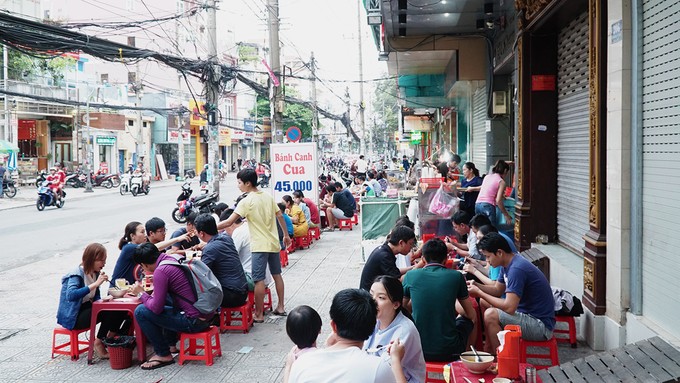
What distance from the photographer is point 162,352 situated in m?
6.16

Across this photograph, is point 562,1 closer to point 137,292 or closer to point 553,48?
point 553,48

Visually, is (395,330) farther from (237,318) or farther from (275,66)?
(275,66)

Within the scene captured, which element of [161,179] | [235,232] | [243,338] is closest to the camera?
[243,338]

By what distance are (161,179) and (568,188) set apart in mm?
42335

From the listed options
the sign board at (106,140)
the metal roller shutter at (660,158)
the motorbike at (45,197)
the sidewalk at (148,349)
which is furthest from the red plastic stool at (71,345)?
the sign board at (106,140)

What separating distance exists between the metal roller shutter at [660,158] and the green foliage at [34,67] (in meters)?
34.3

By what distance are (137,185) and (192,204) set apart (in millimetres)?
12781

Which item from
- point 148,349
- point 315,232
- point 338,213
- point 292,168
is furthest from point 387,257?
point 338,213

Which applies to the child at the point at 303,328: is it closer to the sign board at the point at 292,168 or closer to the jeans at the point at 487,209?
the jeans at the point at 487,209

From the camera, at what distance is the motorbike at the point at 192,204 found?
1866cm

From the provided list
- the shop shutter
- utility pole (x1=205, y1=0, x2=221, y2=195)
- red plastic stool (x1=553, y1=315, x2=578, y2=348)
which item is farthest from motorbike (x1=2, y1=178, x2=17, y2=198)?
red plastic stool (x1=553, y1=315, x2=578, y2=348)

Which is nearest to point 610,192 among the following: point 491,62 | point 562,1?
point 562,1

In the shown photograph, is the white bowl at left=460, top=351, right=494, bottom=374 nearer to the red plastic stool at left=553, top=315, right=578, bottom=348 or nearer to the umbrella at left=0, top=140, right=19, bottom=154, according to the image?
the red plastic stool at left=553, top=315, right=578, bottom=348

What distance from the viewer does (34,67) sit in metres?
37.4
